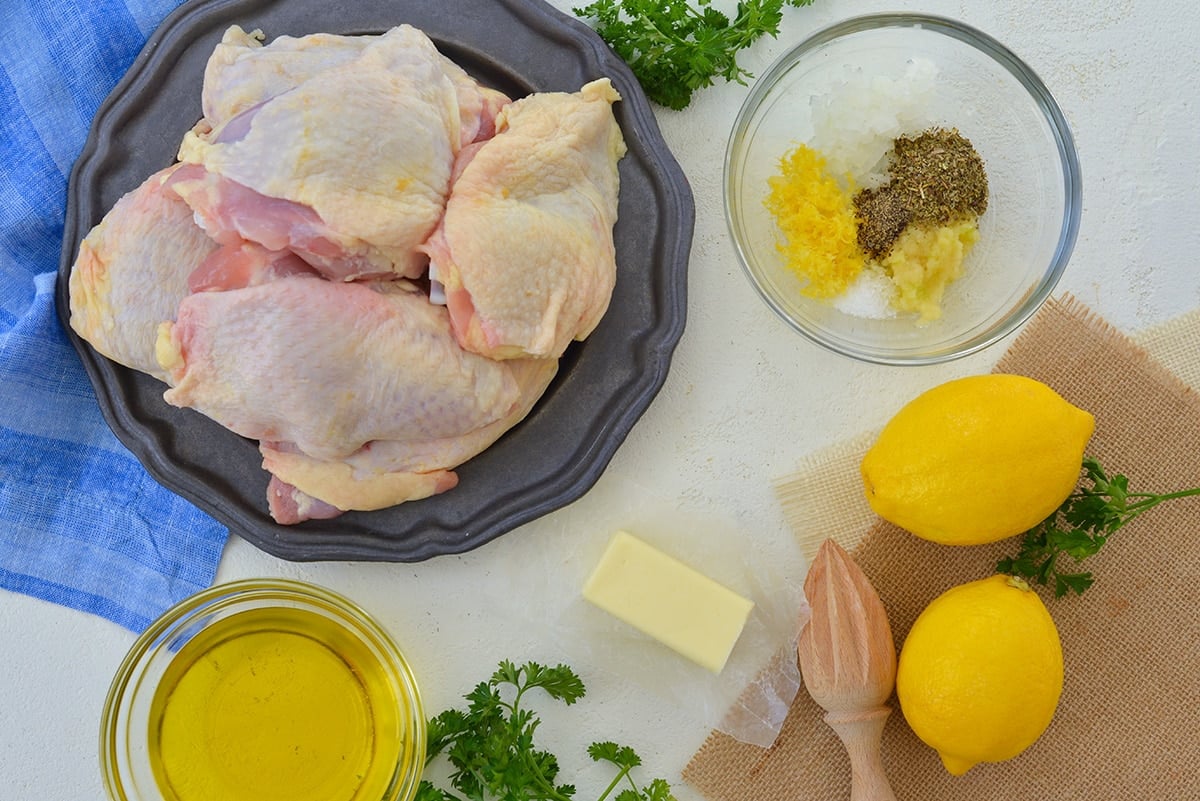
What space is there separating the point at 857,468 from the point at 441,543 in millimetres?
739

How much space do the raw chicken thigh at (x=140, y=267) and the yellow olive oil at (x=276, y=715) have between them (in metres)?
0.53

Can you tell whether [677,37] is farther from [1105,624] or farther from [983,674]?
[1105,624]

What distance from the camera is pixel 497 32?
5.12 ft

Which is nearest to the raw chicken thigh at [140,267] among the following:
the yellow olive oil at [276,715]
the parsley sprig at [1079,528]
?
the yellow olive oil at [276,715]

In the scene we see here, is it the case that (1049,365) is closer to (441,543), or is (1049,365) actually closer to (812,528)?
(812,528)

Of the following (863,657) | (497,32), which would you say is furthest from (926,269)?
(497,32)

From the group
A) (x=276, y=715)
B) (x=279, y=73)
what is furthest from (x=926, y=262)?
(x=276, y=715)

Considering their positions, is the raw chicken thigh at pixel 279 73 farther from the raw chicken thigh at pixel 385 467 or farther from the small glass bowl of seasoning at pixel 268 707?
the small glass bowl of seasoning at pixel 268 707

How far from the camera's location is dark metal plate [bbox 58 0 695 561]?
1538 mm

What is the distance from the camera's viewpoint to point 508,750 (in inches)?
62.8

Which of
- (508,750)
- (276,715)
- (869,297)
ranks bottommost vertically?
(276,715)

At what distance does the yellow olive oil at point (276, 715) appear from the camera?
1.64m

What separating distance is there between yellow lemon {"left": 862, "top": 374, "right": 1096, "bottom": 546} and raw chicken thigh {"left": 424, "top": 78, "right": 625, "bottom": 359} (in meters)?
0.54

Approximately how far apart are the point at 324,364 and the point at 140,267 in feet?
1.11
